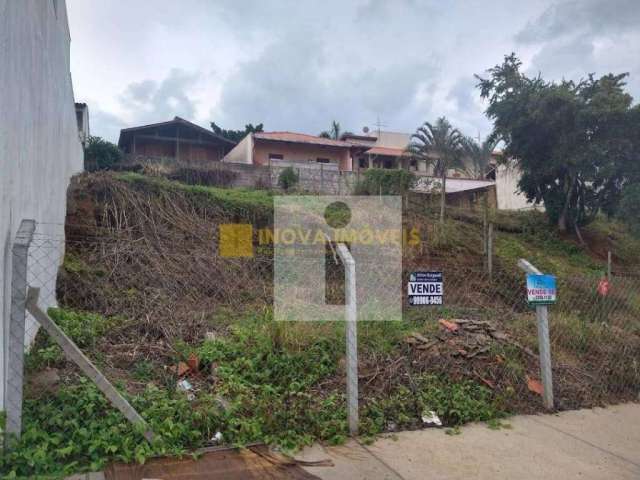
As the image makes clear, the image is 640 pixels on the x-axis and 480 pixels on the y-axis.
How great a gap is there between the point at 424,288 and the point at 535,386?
1.50 m

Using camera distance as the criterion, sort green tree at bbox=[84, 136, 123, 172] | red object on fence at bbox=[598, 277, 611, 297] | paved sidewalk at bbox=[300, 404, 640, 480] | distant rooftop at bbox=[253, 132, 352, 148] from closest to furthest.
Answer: paved sidewalk at bbox=[300, 404, 640, 480], red object on fence at bbox=[598, 277, 611, 297], green tree at bbox=[84, 136, 123, 172], distant rooftop at bbox=[253, 132, 352, 148]

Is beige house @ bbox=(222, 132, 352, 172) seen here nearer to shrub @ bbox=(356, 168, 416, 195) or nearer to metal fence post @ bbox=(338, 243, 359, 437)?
shrub @ bbox=(356, 168, 416, 195)

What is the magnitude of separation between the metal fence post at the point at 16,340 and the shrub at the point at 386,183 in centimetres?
1050

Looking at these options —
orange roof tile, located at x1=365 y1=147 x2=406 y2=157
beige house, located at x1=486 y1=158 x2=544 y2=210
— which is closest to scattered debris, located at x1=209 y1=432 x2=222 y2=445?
beige house, located at x1=486 y1=158 x2=544 y2=210

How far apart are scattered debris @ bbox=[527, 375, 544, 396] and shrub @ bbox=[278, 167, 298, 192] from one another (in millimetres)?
10459

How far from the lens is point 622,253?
14.7 meters

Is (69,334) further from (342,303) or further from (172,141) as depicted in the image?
(172,141)

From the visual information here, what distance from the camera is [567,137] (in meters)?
13.4

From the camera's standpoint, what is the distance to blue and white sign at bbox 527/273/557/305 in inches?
157

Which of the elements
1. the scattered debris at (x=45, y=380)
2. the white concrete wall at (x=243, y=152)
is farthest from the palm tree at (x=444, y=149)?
the scattered debris at (x=45, y=380)

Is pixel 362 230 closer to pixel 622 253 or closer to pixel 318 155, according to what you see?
pixel 622 253

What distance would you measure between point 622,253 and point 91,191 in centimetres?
1549

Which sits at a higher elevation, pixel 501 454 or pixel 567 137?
pixel 567 137

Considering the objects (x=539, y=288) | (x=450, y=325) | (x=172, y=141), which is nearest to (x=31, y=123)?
(x=450, y=325)
